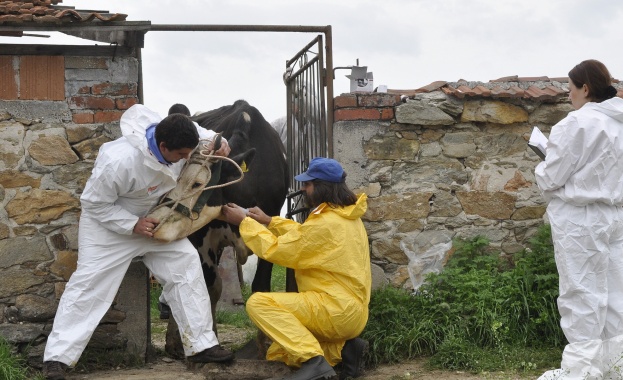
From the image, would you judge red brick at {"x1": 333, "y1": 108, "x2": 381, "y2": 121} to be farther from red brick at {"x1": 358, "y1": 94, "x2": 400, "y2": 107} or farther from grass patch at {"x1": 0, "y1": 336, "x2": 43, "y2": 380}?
grass patch at {"x1": 0, "y1": 336, "x2": 43, "y2": 380}

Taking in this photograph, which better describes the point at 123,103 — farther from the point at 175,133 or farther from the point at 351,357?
the point at 351,357

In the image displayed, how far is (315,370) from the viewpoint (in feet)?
18.5

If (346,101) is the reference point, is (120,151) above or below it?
below

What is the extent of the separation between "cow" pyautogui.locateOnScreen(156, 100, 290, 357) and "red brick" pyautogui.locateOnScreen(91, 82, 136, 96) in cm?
71

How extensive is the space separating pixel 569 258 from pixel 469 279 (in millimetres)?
1325

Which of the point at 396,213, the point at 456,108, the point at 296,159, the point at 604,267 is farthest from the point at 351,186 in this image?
the point at 604,267

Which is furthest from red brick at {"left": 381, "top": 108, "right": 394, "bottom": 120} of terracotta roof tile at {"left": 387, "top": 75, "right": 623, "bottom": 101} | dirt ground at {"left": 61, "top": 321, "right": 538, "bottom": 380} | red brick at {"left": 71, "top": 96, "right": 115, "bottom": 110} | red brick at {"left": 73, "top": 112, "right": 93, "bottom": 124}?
A: red brick at {"left": 73, "top": 112, "right": 93, "bottom": 124}

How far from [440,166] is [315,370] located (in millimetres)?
2223

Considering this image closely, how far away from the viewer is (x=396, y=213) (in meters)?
7.16

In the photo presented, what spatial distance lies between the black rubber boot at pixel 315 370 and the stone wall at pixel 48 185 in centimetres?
153

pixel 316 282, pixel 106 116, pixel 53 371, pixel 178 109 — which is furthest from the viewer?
pixel 178 109

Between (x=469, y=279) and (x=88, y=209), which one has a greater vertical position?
(x=88, y=209)

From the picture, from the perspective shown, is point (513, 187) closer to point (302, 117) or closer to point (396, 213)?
point (396, 213)

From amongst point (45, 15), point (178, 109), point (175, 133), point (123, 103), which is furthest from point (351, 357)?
point (45, 15)
